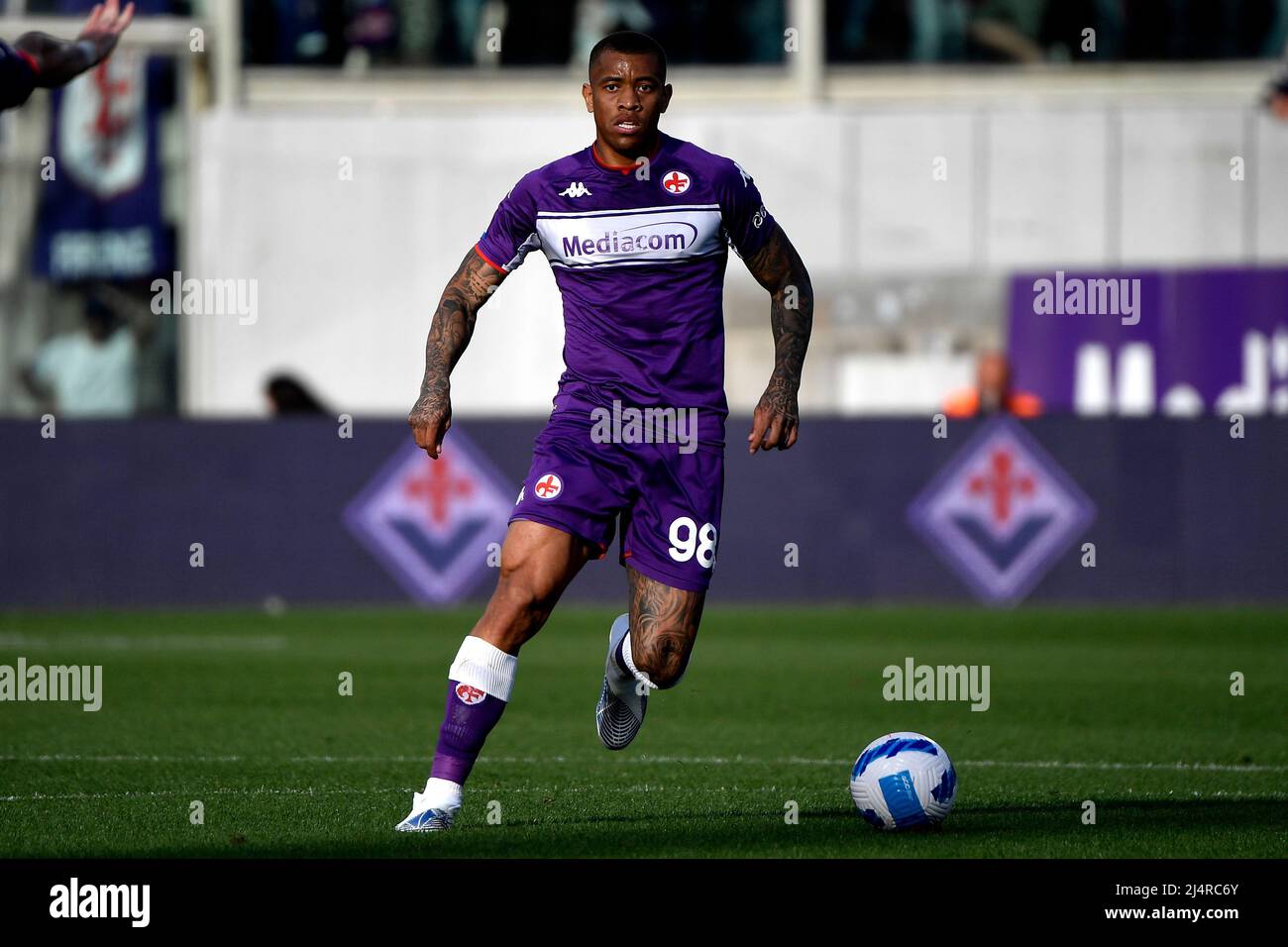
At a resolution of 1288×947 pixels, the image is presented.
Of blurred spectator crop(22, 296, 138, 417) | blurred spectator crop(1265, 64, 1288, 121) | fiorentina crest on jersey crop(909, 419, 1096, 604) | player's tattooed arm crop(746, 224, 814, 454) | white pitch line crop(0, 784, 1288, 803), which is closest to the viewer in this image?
player's tattooed arm crop(746, 224, 814, 454)

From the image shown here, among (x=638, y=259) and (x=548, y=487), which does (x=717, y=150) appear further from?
(x=548, y=487)

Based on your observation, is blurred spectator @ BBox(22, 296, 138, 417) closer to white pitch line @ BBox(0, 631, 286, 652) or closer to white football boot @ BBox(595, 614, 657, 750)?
white pitch line @ BBox(0, 631, 286, 652)

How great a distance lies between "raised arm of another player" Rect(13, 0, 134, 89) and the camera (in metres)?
7.15

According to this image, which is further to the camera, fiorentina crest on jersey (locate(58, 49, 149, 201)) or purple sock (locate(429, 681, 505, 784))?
fiorentina crest on jersey (locate(58, 49, 149, 201))

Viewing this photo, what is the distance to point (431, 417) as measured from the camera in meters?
6.93

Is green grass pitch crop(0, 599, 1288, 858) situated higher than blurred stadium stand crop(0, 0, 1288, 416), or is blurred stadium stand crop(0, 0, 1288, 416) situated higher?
blurred stadium stand crop(0, 0, 1288, 416)

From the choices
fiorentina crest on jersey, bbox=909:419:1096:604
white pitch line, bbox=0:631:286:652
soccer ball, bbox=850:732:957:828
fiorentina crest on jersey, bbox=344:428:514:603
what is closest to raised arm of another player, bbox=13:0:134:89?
soccer ball, bbox=850:732:957:828

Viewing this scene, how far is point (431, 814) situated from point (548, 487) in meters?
1.08

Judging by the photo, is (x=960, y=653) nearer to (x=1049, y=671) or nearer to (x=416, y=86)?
(x=1049, y=671)

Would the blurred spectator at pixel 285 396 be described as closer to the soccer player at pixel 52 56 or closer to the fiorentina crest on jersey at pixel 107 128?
the fiorentina crest on jersey at pixel 107 128

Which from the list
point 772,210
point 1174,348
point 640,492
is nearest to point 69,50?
point 640,492

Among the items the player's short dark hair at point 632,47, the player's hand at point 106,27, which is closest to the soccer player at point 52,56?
the player's hand at point 106,27

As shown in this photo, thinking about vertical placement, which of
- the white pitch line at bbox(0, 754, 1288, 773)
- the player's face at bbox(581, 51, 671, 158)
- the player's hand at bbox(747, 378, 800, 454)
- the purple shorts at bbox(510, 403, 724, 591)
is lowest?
the white pitch line at bbox(0, 754, 1288, 773)

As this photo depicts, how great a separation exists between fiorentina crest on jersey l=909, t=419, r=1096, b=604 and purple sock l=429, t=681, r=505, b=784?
11115mm
